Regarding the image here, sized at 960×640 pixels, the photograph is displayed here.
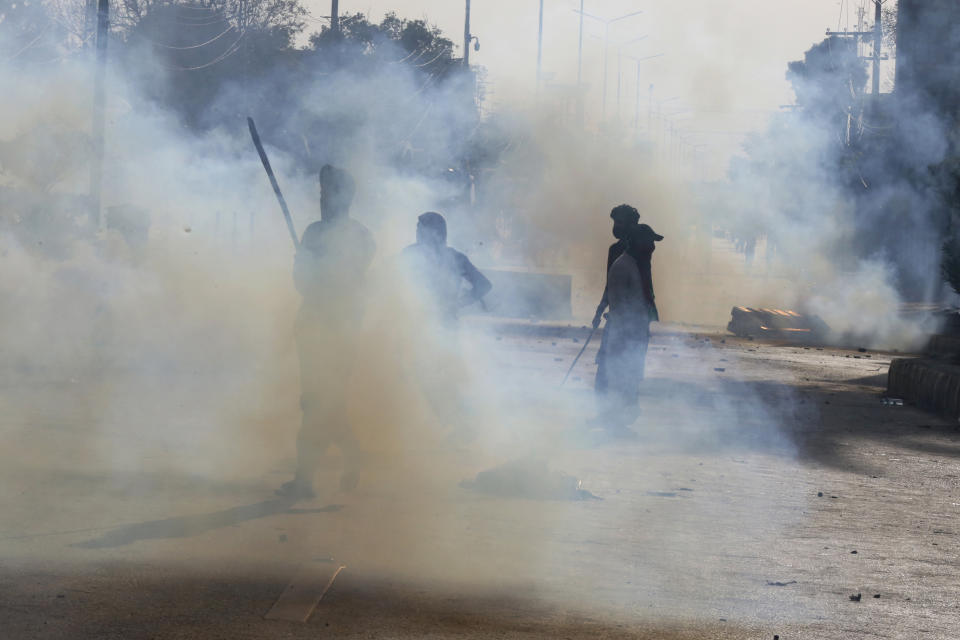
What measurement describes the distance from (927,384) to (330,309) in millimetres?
8966

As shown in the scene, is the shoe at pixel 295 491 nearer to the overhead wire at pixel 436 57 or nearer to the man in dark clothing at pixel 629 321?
the man in dark clothing at pixel 629 321

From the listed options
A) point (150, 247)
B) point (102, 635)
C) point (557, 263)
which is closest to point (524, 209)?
point (557, 263)

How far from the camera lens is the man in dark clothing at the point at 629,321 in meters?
11.1

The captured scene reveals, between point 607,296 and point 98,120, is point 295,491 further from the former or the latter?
point 98,120

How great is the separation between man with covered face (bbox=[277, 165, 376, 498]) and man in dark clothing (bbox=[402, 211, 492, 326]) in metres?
2.21

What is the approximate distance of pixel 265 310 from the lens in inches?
542

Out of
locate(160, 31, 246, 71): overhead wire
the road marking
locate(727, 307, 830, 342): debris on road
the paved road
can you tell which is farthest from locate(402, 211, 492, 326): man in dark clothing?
locate(160, 31, 246, 71): overhead wire

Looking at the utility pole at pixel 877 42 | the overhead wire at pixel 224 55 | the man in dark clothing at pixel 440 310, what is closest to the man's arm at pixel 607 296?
the man in dark clothing at pixel 440 310

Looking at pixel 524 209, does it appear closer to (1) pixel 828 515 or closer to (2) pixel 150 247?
(2) pixel 150 247

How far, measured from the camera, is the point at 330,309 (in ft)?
25.2

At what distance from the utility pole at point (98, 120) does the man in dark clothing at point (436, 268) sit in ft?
23.4

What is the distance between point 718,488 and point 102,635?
4.72 m

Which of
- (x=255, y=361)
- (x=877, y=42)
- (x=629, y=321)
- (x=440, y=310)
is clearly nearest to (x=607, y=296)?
(x=629, y=321)

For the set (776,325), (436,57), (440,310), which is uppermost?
(436,57)
